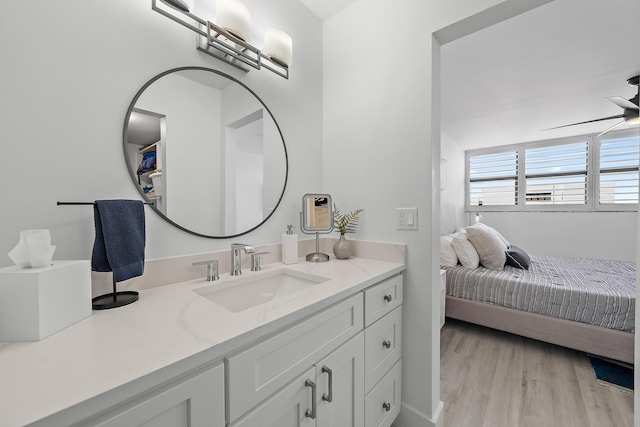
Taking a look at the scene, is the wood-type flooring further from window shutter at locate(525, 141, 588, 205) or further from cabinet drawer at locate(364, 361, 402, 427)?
window shutter at locate(525, 141, 588, 205)

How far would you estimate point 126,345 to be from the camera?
559 mm

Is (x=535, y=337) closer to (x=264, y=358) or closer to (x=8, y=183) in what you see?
(x=264, y=358)

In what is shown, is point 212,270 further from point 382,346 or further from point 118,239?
point 382,346

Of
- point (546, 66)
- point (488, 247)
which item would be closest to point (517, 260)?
point (488, 247)

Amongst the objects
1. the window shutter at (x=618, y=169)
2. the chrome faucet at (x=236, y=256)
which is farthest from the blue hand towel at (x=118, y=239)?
the window shutter at (x=618, y=169)

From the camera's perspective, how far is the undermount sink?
41.1 inches

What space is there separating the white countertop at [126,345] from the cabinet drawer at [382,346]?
1.05 feet

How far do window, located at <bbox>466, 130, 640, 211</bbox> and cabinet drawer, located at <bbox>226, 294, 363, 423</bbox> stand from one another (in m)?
4.85

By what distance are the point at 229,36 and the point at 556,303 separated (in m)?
3.07

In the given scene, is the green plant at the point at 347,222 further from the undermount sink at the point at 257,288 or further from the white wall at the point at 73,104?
the white wall at the point at 73,104

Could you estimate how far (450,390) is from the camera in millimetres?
1742

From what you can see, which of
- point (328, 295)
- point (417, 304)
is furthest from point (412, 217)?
point (328, 295)

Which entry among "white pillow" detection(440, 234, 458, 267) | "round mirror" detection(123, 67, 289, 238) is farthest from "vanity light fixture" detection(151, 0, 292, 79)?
"white pillow" detection(440, 234, 458, 267)

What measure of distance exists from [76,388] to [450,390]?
2072mm
